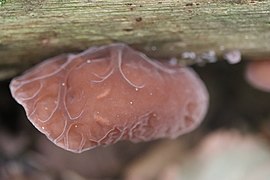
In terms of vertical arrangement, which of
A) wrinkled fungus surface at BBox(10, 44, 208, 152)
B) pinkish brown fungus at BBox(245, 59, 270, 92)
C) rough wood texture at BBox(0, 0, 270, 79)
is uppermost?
rough wood texture at BBox(0, 0, 270, 79)

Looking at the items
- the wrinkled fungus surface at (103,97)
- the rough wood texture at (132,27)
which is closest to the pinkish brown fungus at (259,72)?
the rough wood texture at (132,27)

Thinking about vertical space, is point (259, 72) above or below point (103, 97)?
below

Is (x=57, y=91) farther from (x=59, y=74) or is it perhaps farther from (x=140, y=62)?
(x=140, y=62)

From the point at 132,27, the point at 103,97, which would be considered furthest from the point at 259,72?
the point at 103,97

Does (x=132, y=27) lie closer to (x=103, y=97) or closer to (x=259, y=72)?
(x=103, y=97)

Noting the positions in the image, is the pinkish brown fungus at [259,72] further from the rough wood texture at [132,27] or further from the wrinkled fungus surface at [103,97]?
the wrinkled fungus surface at [103,97]

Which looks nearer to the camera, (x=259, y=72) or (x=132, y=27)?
(x=132, y=27)

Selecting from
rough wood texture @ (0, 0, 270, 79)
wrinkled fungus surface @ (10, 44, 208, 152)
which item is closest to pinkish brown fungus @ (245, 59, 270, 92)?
rough wood texture @ (0, 0, 270, 79)

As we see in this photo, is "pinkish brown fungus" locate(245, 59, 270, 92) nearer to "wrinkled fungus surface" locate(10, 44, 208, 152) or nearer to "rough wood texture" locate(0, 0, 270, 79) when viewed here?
"rough wood texture" locate(0, 0, 270, 79)

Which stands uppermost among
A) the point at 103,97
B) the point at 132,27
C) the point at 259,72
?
the point at 132,27
